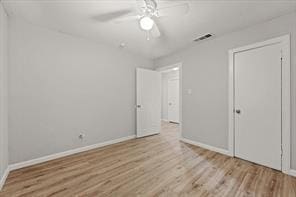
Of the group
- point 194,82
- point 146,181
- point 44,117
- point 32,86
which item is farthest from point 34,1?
point 194,82

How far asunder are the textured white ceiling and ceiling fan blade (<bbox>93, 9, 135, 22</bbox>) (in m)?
0.07

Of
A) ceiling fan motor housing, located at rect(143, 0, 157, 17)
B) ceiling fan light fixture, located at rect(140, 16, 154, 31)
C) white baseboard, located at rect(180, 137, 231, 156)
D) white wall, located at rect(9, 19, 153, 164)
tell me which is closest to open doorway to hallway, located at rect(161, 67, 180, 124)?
white baseboard, located at rect(180, 137, 231, 156)

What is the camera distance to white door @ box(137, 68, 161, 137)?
4.28 metres

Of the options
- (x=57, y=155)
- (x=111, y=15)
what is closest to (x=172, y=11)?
(x=111, y=15)

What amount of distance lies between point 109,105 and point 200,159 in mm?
2443

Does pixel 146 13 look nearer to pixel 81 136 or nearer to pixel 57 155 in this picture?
pixel 81 136

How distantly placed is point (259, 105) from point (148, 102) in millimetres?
2811

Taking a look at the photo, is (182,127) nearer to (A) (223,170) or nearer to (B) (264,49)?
(A) (223,170)

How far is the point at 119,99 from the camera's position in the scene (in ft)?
12.7

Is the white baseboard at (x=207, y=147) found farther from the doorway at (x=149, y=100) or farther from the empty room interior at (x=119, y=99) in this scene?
the doorway at (x=149, y=100)

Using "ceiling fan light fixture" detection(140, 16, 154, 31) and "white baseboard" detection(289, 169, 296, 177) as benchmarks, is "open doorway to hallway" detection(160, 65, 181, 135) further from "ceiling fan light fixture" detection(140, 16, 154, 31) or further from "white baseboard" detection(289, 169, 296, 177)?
"ceiling fan light fixture" detection(140, 16, 154, 31)

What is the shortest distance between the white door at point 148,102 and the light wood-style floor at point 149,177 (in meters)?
1.40

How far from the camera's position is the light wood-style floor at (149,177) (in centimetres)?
182

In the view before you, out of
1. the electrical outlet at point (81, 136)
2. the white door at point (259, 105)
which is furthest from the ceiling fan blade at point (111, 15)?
the electrical outlet at point (81, 136)
